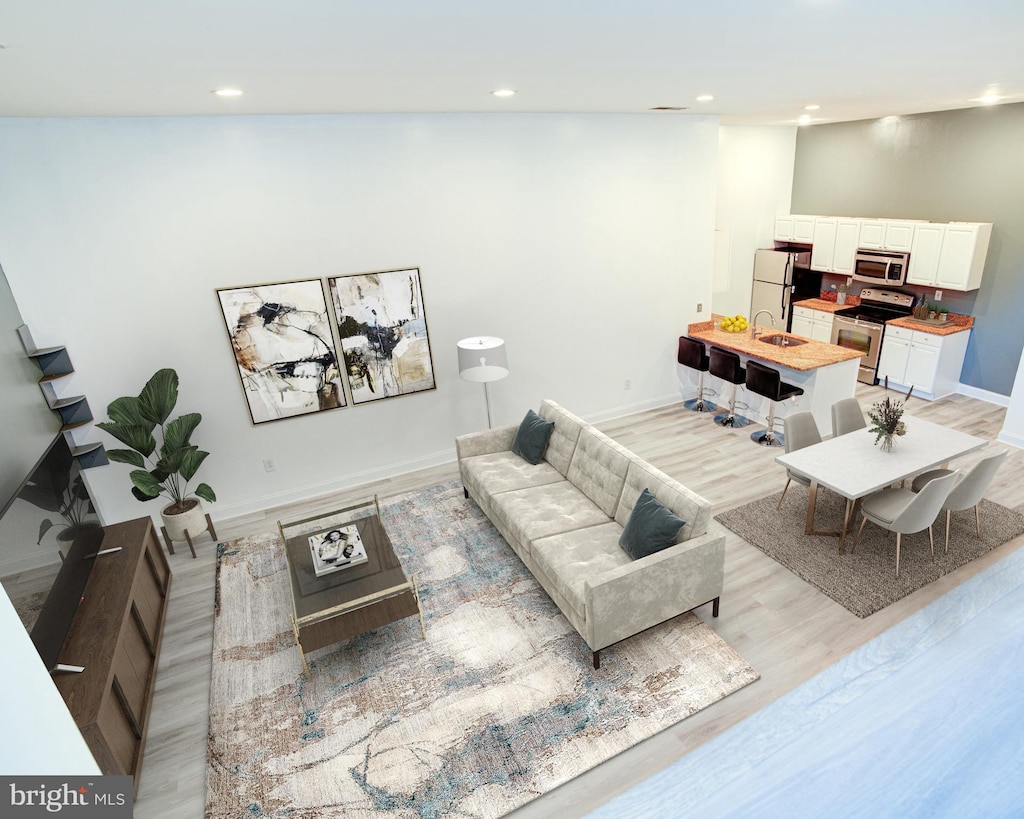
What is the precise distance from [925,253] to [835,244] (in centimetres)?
112

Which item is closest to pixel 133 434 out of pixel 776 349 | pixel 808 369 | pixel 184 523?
pixel 184 523

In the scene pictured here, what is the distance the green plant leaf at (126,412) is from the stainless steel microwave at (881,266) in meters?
8.07

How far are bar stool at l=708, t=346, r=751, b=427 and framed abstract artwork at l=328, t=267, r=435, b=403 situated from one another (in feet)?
10.3

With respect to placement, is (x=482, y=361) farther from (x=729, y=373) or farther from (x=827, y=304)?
(x=827, y=304)

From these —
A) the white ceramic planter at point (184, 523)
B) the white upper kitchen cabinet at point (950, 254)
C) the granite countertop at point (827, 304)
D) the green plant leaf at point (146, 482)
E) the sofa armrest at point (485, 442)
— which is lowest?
the white ceramic planter at point (184, 523)

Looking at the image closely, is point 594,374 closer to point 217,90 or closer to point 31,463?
point 217,90

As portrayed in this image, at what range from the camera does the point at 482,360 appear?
5125mm

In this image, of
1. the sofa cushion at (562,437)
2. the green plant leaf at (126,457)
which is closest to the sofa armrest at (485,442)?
the sofa cushion at (562,437)

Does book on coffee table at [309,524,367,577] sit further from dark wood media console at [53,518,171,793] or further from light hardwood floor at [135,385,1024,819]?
dark wood media console at [53,518,171,793]

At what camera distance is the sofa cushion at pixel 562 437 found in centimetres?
474

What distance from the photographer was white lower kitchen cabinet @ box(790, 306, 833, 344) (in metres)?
7.75

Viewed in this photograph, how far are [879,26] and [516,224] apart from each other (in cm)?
348

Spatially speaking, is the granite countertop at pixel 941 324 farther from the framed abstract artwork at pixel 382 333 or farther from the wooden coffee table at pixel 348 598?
the wooden coffee table at pixel 348 598

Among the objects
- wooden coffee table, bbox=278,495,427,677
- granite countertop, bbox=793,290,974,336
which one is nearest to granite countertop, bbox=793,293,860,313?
granite countertop, bbox=793,290,974,336
